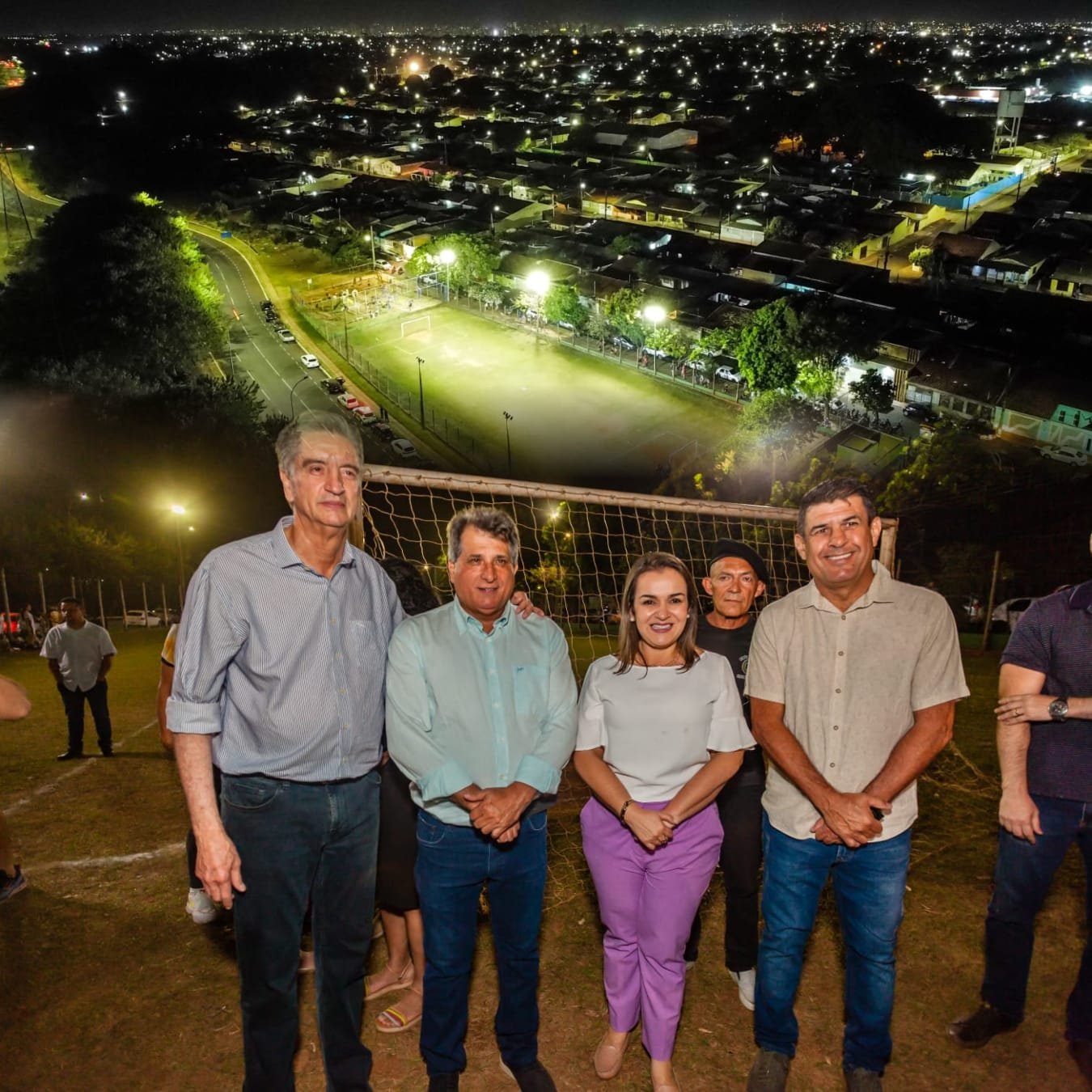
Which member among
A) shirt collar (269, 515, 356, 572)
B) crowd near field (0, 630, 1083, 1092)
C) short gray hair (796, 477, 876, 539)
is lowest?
crowd near field (0, 630, 1083, 1092)

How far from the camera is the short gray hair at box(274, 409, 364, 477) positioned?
247 cm

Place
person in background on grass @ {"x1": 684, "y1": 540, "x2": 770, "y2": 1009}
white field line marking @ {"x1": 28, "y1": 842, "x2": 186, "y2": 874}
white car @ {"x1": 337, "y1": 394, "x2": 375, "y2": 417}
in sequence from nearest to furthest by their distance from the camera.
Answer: person in background on grass @ {"x1": 684, "y1": 540, "x2": 770, "y2": 1009} → white field line marking @ {"x1": 28, "y1": 842, "x2": 186, "y2": 874} → white car @ {"x1": 337, "y1": 394, "x2": 375, "y2": 417}

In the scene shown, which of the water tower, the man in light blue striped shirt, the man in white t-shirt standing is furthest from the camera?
the water tower

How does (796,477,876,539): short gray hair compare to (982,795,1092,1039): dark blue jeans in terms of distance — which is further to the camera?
(982,795,1092,1039): dark blue jeans

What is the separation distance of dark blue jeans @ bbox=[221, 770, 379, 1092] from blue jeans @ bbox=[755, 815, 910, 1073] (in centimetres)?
126

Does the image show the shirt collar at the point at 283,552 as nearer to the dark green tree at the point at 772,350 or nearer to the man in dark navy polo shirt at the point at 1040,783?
the man in dark navy polo shirt at the point at 1040,783

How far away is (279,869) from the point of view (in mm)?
2383

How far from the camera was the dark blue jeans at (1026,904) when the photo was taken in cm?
280

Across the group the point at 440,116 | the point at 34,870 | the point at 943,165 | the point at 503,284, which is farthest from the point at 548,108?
the point at 34,870

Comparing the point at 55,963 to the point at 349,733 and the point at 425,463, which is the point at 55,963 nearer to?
the point at 349,733

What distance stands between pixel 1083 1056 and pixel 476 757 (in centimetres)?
229

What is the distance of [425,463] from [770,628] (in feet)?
91.6

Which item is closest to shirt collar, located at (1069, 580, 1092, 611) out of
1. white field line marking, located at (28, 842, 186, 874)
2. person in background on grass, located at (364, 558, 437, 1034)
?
person in background on grass, located at (364, 558, 437, 1034)

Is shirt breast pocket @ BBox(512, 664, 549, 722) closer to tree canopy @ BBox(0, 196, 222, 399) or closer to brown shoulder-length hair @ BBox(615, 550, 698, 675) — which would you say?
brown shoulder-length hair @ BBox(615, 550, 698, 675)
